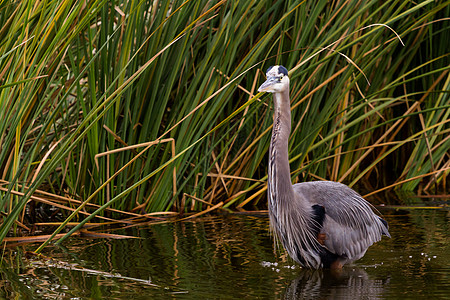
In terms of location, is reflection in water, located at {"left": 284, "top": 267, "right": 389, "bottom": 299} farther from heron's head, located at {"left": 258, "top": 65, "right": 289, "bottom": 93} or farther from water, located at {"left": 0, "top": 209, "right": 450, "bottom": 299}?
heron's head, located at {"left": 258, "top": 65, "right": 289, "bottom": 93}

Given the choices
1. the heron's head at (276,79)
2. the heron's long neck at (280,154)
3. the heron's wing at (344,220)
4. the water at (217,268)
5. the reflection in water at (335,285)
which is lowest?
the reflection in water at (335,285)

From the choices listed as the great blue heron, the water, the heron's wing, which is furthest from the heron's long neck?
the water

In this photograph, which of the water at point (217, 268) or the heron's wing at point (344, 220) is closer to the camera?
the water at point (217, 268)

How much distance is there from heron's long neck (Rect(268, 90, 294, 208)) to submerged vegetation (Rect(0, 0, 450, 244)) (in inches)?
17.6

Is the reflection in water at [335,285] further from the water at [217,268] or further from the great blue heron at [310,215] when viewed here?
the great blue heron at [310,215]

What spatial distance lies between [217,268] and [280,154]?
2.61 ft

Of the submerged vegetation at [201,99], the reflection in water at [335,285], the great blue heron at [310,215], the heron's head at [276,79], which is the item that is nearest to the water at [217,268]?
the reflection in water at [335,285]

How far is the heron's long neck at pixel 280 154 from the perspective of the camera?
452cm

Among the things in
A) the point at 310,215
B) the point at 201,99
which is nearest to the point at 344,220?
the point at 310,215

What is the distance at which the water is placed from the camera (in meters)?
3.90

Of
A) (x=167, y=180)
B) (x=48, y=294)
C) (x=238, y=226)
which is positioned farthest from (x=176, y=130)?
(x=48, y=294)

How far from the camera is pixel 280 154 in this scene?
4574 millimetres

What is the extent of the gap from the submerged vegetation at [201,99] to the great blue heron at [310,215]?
49 cm

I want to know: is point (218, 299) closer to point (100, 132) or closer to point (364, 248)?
point (364, 248)
